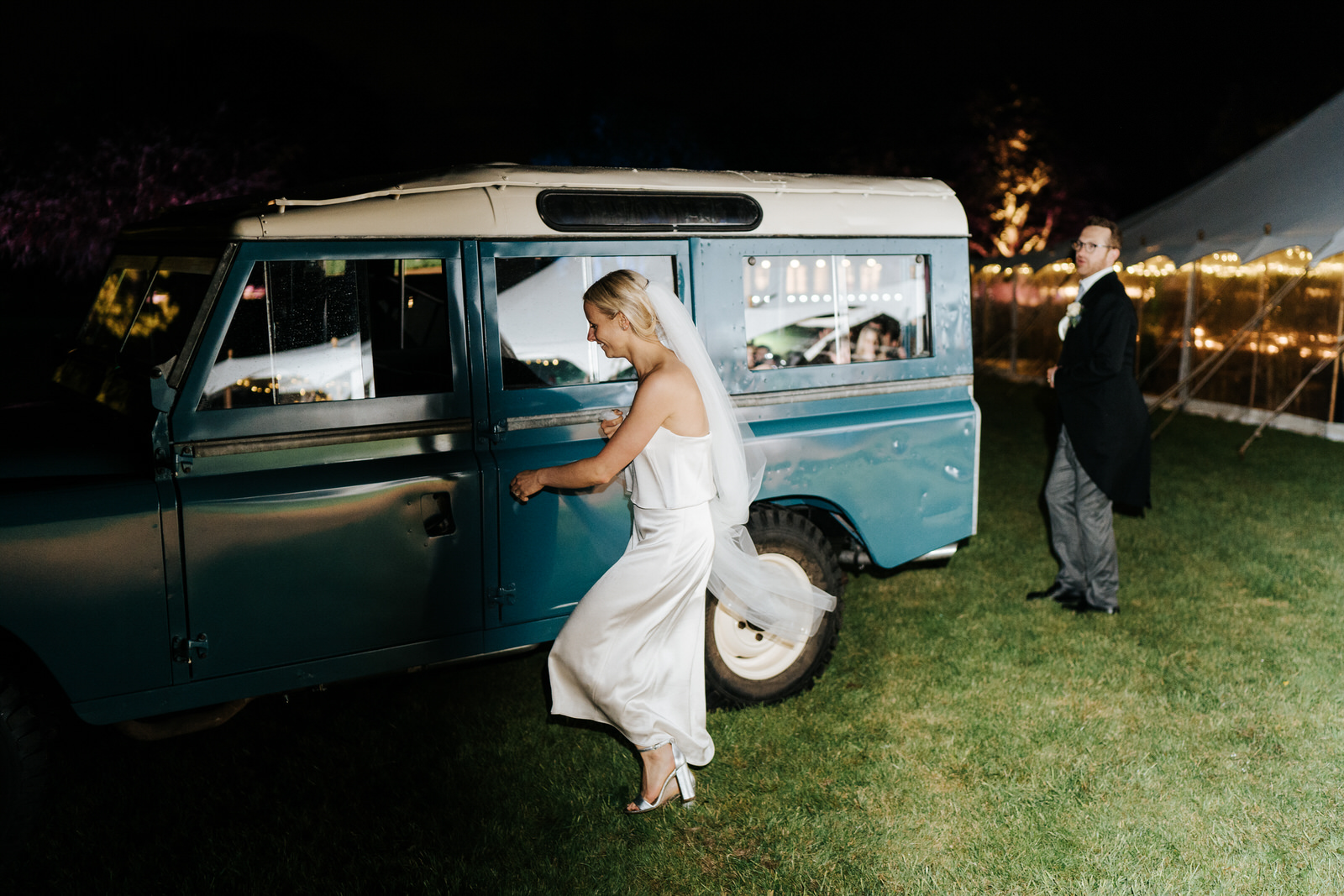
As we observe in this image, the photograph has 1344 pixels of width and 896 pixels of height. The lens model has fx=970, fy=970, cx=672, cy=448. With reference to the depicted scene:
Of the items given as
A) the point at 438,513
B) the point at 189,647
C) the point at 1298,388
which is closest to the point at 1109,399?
the point at 438,513

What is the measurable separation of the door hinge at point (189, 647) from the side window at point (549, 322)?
4.72ft

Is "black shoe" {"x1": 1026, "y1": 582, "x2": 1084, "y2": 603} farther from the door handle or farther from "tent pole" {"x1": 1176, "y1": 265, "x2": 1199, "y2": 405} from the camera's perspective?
"tent pole" {"x1": 1176, "y1": 265, "x2": 1199, "y2": 405}

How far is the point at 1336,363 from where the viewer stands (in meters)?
11.4

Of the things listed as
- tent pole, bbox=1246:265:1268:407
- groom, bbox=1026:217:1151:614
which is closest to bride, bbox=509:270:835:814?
groom, bbox=1026:217:1151:614

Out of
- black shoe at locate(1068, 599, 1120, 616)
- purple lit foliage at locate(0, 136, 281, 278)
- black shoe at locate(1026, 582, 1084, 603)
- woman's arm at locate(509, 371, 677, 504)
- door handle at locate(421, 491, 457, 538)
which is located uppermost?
purple lit foliage at locate(0, 136, 281, 278)

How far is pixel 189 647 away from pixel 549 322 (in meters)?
1.79

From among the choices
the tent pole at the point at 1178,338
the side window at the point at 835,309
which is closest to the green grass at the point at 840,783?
the side window at the point at 835,309

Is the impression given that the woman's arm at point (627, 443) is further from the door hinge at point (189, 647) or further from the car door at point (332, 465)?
the door hinge at point (189, 647)

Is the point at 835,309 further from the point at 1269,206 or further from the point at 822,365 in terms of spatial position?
the point at 1269,206

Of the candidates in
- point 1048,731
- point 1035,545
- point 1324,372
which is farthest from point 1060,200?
point 1048,731

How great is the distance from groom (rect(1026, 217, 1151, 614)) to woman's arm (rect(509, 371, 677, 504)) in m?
3.05

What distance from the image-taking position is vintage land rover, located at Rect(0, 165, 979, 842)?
3.24m

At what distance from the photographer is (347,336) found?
3.61 m

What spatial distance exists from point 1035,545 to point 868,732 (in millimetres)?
3631
